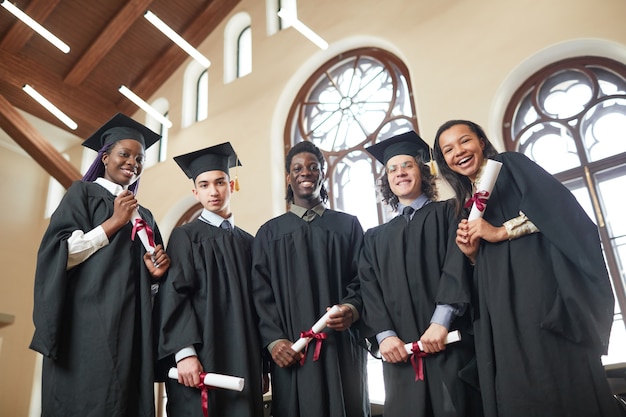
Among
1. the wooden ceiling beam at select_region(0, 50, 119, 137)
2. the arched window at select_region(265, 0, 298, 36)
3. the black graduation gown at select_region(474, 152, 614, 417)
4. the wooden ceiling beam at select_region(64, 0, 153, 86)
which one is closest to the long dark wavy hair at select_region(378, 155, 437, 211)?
the black graduation gown at select_region(474, 152, 614, 417)

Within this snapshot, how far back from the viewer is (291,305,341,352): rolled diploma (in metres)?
2.36

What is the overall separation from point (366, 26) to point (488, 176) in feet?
13.6

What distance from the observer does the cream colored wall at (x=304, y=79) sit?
466 cm

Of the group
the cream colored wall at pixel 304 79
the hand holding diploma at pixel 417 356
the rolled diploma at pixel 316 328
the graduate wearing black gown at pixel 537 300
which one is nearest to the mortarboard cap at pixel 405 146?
the graduate wearing black gown at pixel 537 300

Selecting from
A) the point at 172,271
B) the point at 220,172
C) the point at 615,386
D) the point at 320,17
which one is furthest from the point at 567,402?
the point at 320,17

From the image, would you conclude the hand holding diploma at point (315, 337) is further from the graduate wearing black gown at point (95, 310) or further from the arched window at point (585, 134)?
the arched window at point (585, 134)

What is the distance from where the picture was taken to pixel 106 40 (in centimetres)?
722

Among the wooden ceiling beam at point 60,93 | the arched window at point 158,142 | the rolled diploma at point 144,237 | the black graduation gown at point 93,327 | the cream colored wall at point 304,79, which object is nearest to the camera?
the black graduation gown at point 93,327

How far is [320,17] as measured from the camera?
6.34m

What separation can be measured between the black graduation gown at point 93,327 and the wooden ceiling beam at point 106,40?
4.97m

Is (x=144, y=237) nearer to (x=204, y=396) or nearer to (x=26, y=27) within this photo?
(x=204, y=396)

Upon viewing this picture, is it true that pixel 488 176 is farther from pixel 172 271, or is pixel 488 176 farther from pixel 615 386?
pixel 172 271

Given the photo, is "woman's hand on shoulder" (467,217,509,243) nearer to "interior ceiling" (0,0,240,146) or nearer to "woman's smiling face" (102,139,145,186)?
"woman's smiling face" (102,139,145,186)

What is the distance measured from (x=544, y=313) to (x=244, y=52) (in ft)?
20.1
